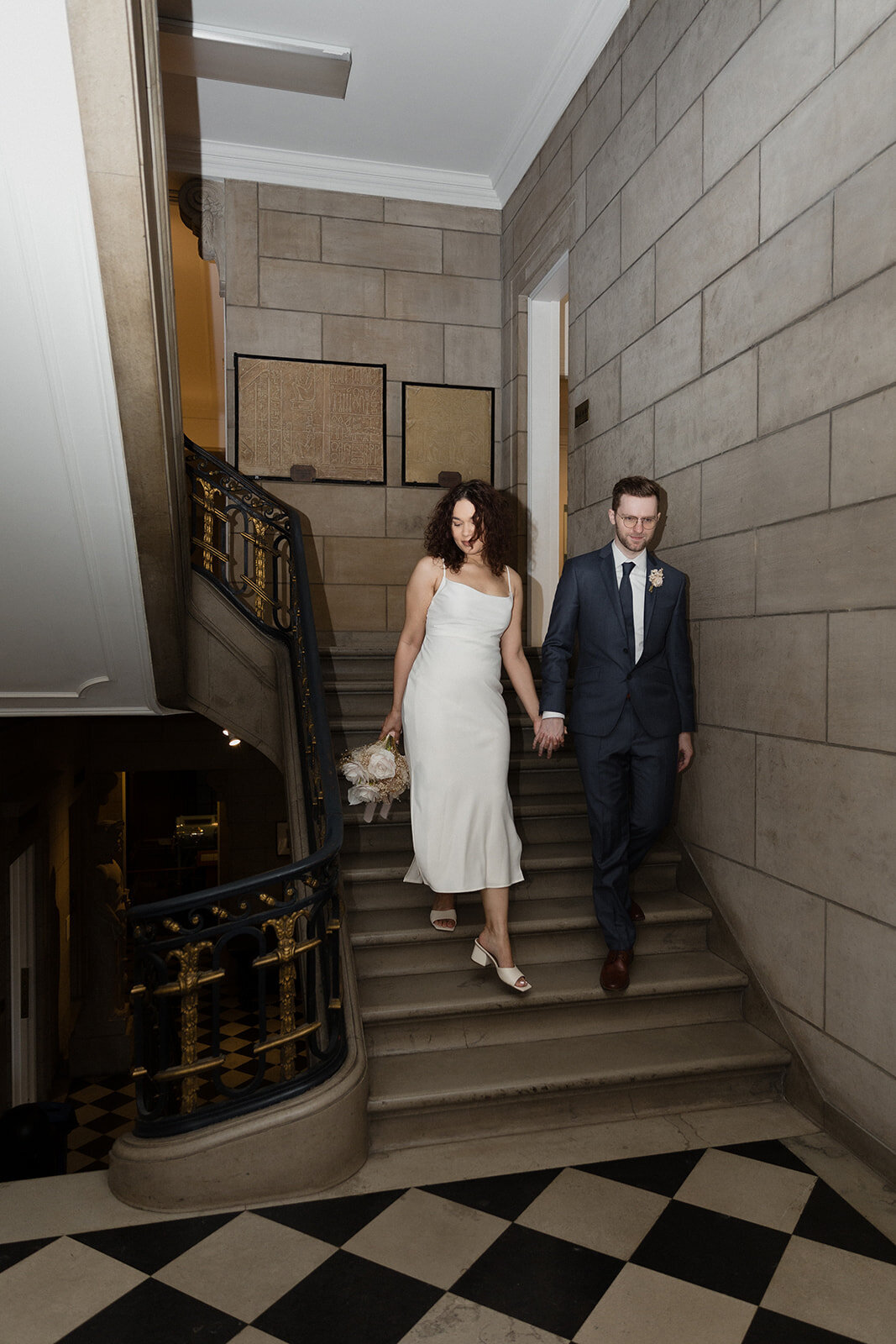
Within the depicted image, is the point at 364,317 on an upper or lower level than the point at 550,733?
upper

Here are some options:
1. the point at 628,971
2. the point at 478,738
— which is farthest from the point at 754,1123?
the point at 478,738

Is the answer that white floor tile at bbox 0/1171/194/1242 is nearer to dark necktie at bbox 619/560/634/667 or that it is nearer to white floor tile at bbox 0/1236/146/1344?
white floor tile at bbox 0/1236/146/1344

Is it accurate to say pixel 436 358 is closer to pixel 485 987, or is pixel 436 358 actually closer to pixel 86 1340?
pixel 485 987

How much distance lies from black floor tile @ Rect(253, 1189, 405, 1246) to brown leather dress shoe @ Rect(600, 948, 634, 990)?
1.08m

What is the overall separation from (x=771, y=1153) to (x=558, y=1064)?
2.35ft

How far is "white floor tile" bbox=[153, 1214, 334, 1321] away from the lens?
2256 millimetres

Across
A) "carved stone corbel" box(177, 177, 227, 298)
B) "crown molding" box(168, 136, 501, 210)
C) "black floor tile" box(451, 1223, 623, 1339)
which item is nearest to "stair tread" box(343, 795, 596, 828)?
"black floor tile" box(451, 1223, 623, 1339)

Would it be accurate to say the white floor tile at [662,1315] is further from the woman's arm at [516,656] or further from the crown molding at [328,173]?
the crown molding at [328,173]

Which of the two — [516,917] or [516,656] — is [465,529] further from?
[516,917]

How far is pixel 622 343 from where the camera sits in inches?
190

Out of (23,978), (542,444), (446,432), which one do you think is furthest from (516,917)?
(23,978)

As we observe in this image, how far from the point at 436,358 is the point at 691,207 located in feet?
10.4

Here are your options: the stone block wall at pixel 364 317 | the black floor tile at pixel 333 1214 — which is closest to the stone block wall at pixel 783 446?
the black floor tile at pixel 333 1214

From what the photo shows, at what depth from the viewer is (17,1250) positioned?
2467 millimetres
